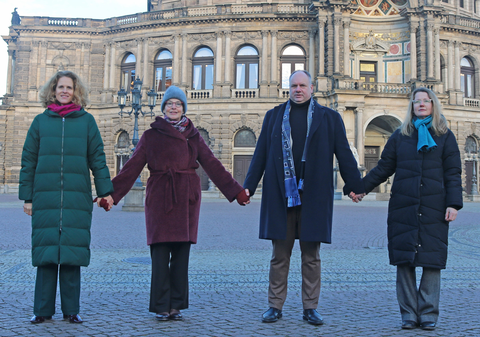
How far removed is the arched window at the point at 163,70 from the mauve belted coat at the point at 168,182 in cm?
3389

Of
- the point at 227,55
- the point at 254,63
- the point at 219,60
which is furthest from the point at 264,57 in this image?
the point at 219,60

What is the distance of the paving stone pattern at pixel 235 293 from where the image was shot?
4.34m

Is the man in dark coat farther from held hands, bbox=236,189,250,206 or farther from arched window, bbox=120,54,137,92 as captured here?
arched window, bbox=120,54,137,92

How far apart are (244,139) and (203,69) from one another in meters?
6.14

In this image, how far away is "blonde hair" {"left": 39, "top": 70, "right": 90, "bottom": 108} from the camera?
4875mm

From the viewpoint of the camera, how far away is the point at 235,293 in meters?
5.81

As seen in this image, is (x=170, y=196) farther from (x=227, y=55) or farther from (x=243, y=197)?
(x=227, y=55)

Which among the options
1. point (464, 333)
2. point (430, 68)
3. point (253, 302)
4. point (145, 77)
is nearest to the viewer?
point (464, 333)

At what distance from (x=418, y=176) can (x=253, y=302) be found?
212 cm

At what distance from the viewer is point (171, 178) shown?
4.92 metres

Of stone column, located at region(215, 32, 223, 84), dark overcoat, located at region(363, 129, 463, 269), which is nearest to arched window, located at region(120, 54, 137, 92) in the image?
stone column, located at region(215, 32, 223, 84)

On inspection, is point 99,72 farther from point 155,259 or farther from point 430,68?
point 155,259

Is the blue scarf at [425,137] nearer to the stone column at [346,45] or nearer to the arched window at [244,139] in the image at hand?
the stone column at [346,45]

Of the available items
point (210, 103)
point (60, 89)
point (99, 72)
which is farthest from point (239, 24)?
point (60, 89)
